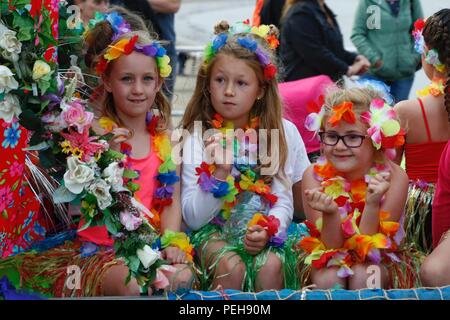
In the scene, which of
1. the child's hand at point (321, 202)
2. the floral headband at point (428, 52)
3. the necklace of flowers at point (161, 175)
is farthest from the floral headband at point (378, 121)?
the necklace of flowers at point (161, 175)

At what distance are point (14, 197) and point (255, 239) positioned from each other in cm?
93

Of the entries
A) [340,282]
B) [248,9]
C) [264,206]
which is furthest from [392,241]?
[248,9]

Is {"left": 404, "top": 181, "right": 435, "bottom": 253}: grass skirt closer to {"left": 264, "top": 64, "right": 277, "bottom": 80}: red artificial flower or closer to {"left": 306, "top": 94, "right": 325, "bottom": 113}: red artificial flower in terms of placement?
{"left": 306, "top": 94, "right": 325, "bottom": 113}: red artificial flower

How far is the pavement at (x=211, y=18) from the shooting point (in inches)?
333

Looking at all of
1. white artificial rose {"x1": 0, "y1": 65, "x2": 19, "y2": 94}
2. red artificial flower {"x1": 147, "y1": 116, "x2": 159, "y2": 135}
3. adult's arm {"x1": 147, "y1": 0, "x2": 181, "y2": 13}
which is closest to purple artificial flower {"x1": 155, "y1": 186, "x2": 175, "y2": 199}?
red artificial flower {"x1": 147, "y1": 116, "x2": 159, "y2": 135}

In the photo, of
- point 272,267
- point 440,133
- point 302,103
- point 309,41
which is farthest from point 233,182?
point 309,41

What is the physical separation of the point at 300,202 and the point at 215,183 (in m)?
0.68

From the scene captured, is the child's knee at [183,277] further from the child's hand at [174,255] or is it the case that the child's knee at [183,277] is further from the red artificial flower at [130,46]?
the red artificial flower at [130,46]

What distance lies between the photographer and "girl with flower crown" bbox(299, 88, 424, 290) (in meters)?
3.70

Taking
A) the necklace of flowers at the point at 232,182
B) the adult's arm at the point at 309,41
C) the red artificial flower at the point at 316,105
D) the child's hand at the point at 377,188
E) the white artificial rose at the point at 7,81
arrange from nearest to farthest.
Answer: the white artificial rose at the point at 7,81 < the child's hand at the point at 377,188 < the necklace of flowers at the point at 232,182 < the red artificial flower at the point at 316,105 < the adult's arm at the point at 309,41

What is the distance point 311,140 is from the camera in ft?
16.3

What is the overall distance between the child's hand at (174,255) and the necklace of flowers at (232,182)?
30cm
